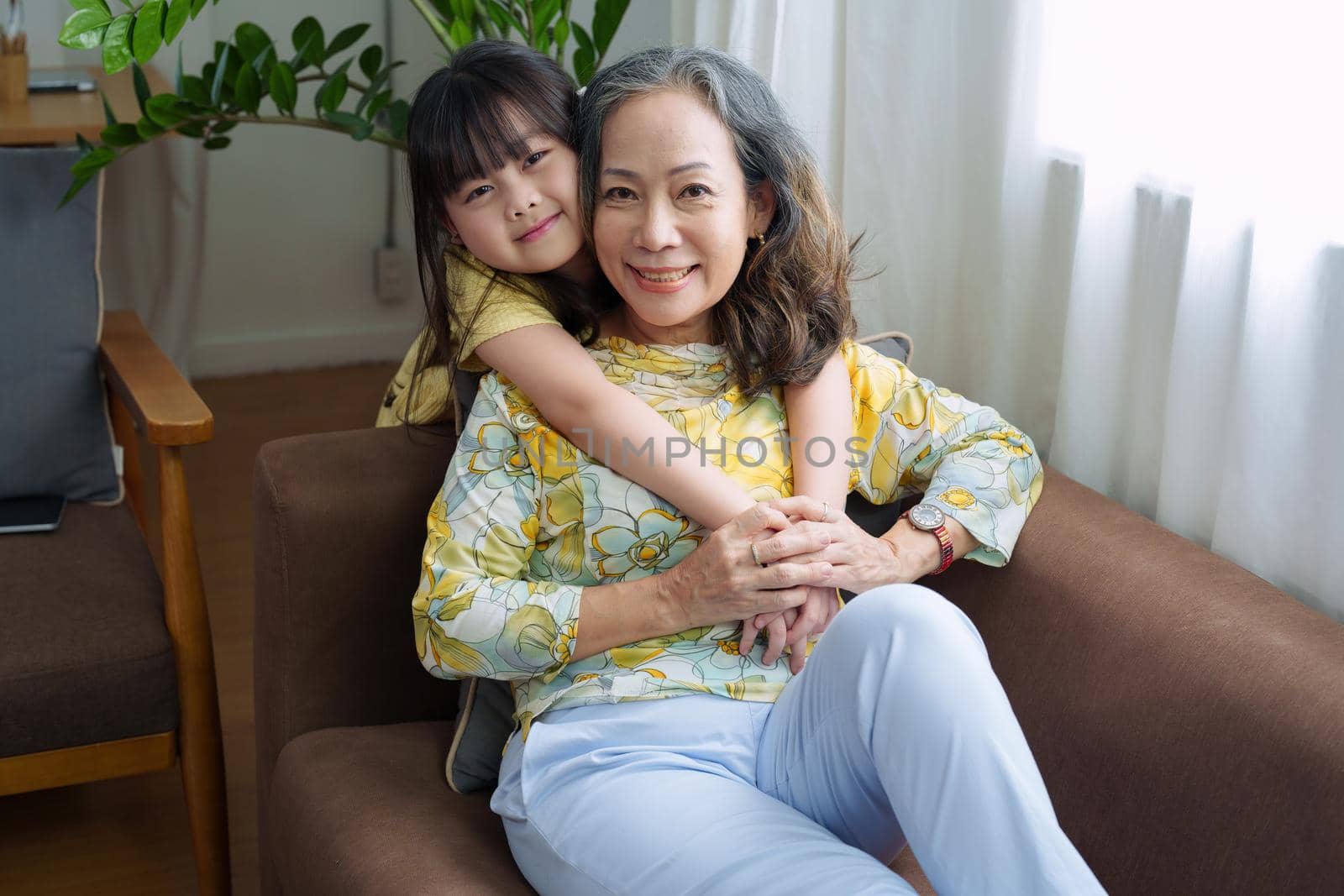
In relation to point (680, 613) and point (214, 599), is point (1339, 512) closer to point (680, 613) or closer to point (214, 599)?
point (680, 613)

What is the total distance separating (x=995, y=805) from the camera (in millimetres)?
997

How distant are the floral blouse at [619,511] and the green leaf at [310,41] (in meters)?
0.98

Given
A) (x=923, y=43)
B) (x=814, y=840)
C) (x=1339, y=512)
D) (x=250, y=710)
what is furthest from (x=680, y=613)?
(x=250, y=710)

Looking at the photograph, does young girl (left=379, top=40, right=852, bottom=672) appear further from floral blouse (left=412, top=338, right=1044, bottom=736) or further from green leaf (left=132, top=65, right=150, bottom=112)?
green leaf (left=132, top=65, right=150, bottom=112)

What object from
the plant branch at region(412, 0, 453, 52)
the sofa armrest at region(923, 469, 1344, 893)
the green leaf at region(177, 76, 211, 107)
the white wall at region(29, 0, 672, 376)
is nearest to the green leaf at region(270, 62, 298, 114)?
the green leaf at region(177, 76, 211, 107)

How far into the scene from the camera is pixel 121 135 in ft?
6.37

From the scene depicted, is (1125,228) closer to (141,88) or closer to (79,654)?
(79,654)

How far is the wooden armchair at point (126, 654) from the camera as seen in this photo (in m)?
1.51

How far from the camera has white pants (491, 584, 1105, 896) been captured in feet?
3.29

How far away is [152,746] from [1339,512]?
1.33 meters

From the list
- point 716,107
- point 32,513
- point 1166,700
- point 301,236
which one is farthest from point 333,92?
point 301,236

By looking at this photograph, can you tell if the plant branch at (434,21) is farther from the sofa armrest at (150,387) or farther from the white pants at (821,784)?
the white pants at (821,784)

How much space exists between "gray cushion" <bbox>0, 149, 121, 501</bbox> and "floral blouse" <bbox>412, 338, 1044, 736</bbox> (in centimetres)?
80

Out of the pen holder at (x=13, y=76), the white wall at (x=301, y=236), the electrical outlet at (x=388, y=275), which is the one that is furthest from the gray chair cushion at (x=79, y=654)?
the electrical outlet at (x=388, y=275)
